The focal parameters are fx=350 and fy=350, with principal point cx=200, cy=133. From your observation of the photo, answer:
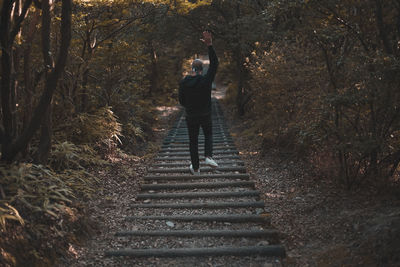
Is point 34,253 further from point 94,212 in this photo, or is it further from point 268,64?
point 268,64

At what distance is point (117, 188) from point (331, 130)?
3749 mm

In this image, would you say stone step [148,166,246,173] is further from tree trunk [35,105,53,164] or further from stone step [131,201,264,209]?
tree trunk [35,105,53,164]

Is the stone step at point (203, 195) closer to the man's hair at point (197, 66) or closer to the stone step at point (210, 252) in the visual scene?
the stone step at point (210, 252)

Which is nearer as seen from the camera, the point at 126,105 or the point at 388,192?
the point at 388,192

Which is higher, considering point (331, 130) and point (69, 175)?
point (331, 130)

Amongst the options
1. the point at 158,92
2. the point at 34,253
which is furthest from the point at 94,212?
the point at 158,92

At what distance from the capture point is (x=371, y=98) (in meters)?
4.25

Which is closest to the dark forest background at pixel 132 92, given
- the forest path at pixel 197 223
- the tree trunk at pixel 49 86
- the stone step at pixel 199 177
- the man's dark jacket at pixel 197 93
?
the tree trunk at pixel 49 86

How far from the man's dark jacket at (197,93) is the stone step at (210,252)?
7.71 feet

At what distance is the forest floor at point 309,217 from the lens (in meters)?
3.52

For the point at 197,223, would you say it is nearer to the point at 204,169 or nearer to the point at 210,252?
the point at 210,252

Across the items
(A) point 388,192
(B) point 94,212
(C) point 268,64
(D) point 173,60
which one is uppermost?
(D) point 173,60

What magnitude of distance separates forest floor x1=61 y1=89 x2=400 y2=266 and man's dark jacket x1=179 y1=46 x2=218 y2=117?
1.77 m

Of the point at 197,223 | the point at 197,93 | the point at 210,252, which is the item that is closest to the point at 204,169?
the point at 197,93
